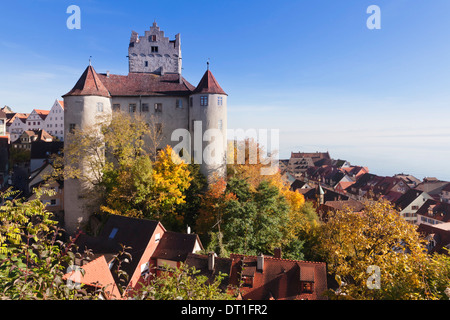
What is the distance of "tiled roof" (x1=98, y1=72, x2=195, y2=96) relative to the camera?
3100 centimetres

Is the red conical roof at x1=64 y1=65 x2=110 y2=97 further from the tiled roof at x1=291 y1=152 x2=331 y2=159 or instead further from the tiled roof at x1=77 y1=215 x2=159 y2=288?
the tiled roof at x1=291 y1=152 x2=331 y2=159

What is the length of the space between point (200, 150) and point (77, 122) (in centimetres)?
1191

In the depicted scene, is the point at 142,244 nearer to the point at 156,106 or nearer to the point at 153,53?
the point at 156,106

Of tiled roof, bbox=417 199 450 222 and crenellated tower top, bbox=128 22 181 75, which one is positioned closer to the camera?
crenellated tower top, bbox=128 22 181 75

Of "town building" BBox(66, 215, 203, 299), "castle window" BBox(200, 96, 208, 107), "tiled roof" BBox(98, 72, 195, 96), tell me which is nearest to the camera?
"town building" BBox(66, 215, 203, 299)

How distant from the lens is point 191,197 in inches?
1027

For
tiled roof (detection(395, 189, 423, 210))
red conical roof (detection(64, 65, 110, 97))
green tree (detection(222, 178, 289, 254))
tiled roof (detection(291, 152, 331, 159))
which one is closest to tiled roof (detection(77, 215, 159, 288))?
green tree (detection(222, 178, 289, 254))

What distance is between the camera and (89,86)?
92.2 ft

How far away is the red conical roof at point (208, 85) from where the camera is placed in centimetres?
2873

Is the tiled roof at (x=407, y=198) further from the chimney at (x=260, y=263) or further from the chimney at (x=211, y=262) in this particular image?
the chimney at (x=211, y=262)

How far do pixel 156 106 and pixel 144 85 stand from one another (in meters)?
3.14

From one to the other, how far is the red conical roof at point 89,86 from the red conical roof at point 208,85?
9.20m

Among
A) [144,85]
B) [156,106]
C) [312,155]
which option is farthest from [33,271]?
[312,155]
